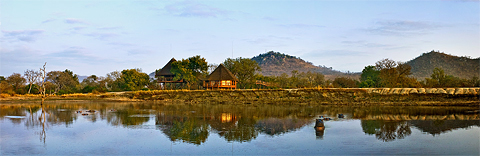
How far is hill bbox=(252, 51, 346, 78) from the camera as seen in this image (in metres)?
141

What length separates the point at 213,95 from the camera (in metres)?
47.8

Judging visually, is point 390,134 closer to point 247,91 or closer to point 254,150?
point 254,150

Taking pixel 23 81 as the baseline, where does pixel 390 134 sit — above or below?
below

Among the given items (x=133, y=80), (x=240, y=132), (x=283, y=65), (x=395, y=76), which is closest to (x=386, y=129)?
(x=240, y=132)

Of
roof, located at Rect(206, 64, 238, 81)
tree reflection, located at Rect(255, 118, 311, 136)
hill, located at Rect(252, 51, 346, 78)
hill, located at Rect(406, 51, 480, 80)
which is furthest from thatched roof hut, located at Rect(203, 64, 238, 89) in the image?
hill, located at Rect(252, 51, 346, 78)

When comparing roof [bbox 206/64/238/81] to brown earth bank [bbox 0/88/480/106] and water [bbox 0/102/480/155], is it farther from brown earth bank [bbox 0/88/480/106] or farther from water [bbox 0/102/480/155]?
water [bbox 0/102/480/155]

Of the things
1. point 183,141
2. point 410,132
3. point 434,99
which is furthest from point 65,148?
point 434,99

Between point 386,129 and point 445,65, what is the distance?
96356 millimetres

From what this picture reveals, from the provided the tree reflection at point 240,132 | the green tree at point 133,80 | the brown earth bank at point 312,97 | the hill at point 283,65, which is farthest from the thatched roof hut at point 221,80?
the hill at point 283,65

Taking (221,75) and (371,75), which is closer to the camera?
(221,75)

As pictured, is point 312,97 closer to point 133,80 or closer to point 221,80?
point 221,80

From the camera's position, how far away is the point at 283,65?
149000mm

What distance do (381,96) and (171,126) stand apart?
29.1 metres

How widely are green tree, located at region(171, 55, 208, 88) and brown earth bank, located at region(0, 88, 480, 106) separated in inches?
338
